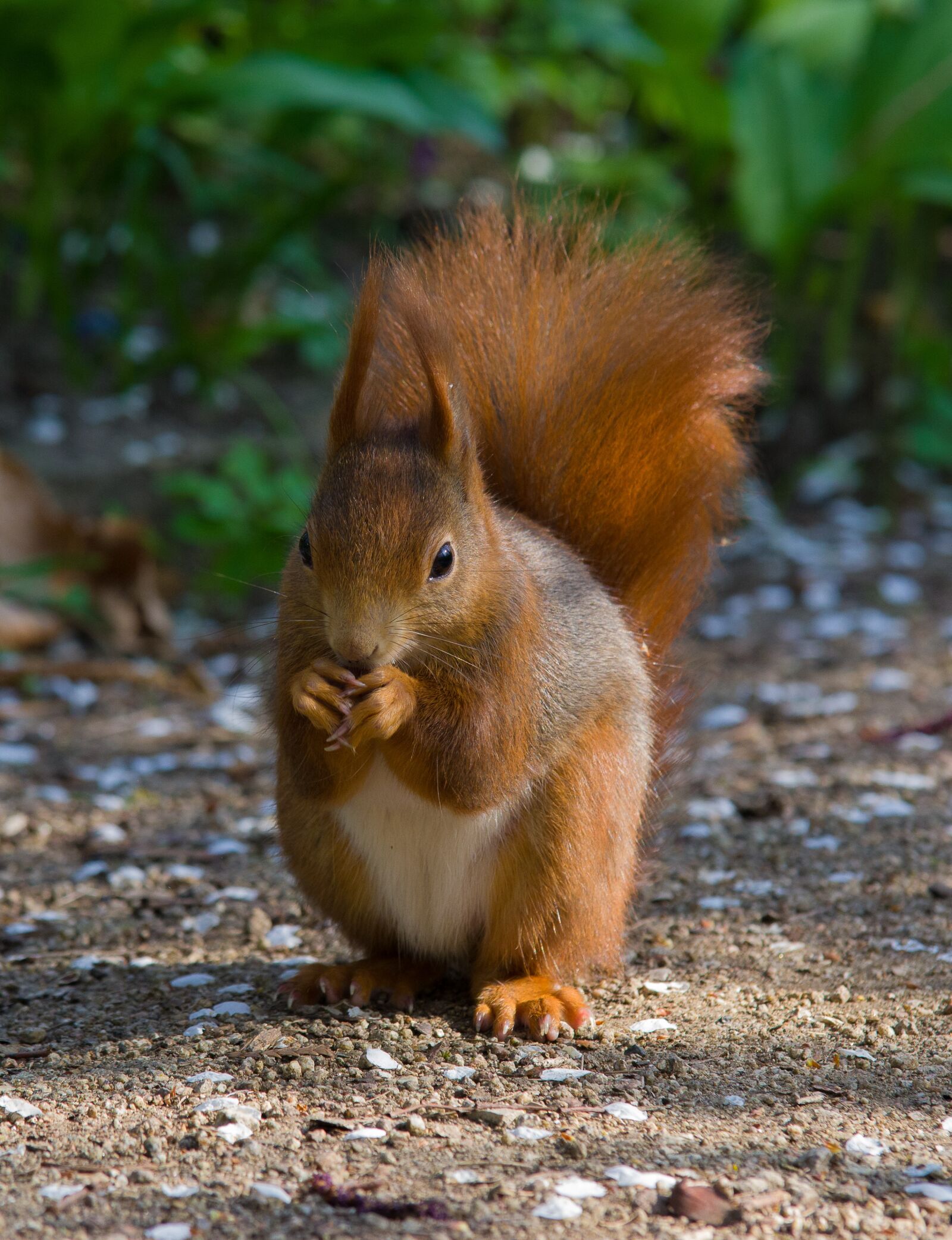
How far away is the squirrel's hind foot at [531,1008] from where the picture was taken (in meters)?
2.22

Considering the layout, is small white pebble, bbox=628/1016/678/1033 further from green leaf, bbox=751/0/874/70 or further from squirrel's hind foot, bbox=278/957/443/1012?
green leaf, bbox=751/0/874/70

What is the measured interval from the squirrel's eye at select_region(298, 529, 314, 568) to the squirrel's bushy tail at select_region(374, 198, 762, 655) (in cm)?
44

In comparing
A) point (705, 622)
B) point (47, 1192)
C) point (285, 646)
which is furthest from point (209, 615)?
point (47, 1192)

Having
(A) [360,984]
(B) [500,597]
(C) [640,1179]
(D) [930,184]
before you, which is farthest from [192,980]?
(D) [930,184]

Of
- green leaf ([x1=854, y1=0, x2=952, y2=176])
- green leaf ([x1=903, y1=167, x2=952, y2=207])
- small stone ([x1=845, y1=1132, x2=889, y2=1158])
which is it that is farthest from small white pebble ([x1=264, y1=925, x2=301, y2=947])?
green leaf ([x1=854, y1=0, x2=952, y2=176])

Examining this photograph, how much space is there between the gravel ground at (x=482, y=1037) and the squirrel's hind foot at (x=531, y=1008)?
3 centimetres

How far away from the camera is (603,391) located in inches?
98.4

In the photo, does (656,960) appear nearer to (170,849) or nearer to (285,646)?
(285,646)

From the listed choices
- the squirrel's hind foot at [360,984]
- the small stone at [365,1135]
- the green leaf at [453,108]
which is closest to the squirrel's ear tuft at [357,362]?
the squirrel's hind foot at [360,984]

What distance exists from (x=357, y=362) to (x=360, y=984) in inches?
37.0

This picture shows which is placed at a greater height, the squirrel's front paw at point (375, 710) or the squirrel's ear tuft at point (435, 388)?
the squirrel's ear tuft at point (435, 388)

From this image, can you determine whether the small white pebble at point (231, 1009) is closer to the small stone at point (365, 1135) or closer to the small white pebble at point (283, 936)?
the small white pebble at point (283, 936)

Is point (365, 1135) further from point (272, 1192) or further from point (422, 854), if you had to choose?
point (422, 854)

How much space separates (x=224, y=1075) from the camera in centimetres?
206
